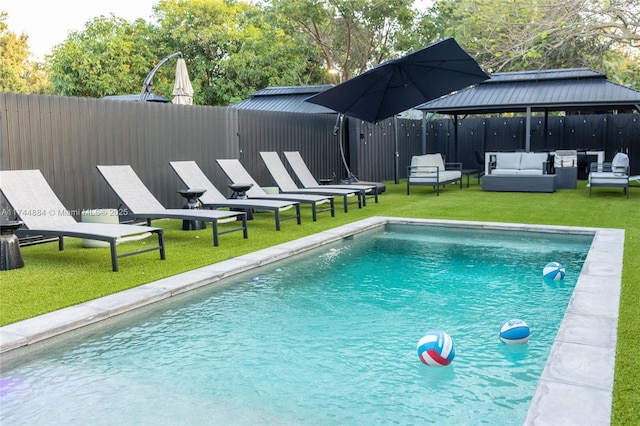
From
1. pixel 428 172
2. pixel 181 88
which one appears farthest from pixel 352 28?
pixel 181 88

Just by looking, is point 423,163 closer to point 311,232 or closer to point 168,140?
point 168,140

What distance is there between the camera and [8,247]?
18.4ft

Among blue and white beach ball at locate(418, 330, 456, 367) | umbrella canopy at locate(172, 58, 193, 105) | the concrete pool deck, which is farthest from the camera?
umbrella canopy at locate(172, 58, 193, 105)

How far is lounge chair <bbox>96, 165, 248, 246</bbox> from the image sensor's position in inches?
271

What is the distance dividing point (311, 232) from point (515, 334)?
448 centimetres

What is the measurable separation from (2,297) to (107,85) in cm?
2506

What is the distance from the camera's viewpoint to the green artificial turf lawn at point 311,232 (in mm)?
3828

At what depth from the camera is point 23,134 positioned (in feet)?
Answer: 23.7

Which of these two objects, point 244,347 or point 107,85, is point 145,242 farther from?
point 107,85

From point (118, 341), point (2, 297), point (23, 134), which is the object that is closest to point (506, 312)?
point (118, 341)

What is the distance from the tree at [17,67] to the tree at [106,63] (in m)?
14.0

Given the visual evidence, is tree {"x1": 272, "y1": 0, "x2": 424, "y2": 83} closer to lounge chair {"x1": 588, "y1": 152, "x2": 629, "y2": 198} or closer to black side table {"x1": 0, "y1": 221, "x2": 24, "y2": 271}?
lounge chair {"x1": 588, "y1": 152, "x2": 629, "y2": 198}

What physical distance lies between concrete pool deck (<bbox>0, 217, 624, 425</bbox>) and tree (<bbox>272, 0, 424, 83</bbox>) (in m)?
18.2

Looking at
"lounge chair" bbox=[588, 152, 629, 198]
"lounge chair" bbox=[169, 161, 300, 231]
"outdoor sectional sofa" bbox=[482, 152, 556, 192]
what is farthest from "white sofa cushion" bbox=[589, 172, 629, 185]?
"lounge chair" bbox=[169, 161, 300, 231]
